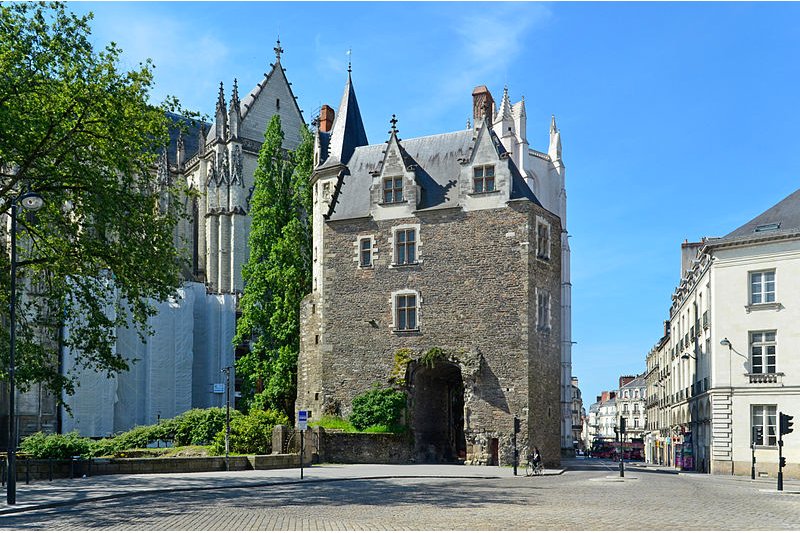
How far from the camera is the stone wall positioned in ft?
135

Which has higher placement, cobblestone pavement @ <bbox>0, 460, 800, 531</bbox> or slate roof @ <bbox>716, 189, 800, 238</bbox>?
slate roof @ <bbox>716, 189, 800, 238</bbox>

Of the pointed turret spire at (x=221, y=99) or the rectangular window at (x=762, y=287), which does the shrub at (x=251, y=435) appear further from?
the pointed turret spire at (x=221, y=99)

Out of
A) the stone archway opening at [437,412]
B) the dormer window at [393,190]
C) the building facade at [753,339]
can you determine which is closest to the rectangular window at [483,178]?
the dormer window at [393,190]

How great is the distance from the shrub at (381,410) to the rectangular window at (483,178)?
10.3 metres

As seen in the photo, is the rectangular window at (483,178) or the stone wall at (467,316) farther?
the rectangular window at (483,178)

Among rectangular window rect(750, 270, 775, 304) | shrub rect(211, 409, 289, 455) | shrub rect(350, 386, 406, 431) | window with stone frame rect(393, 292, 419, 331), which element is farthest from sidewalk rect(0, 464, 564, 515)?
rectangular window rect(750, 270, 775, 304)

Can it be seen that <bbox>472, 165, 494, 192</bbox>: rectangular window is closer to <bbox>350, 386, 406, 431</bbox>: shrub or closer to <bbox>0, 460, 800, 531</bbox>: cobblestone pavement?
<bbox>350, 386, 406, 431</bbox>: shrub

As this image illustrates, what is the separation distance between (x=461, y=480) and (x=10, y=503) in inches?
586

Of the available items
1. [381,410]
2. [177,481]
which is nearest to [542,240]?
[381,410]

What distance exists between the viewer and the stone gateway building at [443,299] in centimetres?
4147

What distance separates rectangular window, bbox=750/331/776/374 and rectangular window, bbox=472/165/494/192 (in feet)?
43.8

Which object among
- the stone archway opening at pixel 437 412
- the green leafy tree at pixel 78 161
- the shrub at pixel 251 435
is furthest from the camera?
the stone archway opening at pixel 437 412

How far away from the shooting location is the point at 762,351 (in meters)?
39.3

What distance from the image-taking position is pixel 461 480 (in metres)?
29.8
